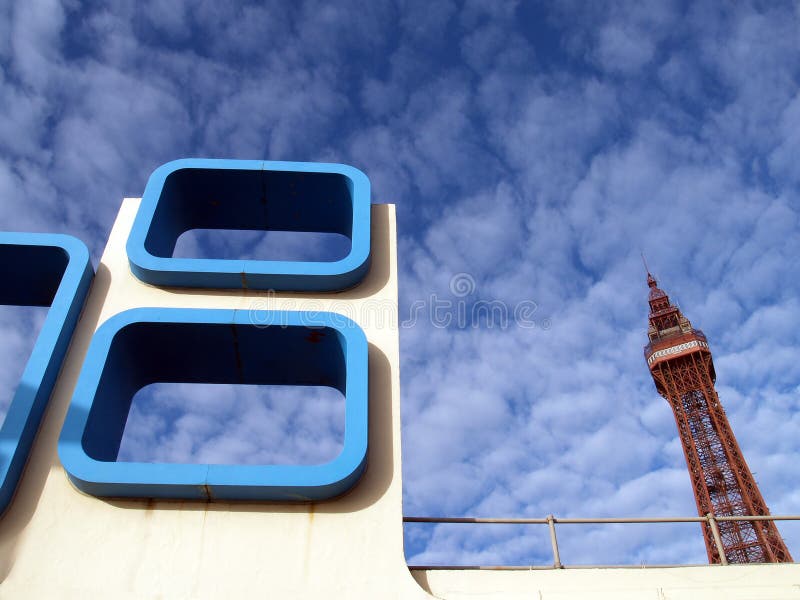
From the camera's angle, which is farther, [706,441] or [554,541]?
[706,441]

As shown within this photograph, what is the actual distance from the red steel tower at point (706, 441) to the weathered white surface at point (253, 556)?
40.9 meters

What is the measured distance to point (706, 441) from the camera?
51.1 metres

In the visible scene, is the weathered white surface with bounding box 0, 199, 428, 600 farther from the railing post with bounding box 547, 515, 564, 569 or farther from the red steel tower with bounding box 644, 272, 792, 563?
the red steel tower with bounding box 644, 272, 792, 563

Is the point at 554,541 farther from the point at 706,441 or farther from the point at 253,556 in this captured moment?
the point at 706,441

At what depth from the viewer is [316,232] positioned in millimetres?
10859

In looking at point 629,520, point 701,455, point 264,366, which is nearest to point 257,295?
point 264,366

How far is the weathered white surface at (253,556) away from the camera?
6.04 meters

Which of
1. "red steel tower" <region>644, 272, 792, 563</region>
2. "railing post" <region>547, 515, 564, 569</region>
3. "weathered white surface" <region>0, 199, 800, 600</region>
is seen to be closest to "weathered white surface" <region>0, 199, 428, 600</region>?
"weathered white surface" <region>0, 199, 800, 600</region>

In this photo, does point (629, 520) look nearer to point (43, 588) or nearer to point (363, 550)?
point (363, 550)

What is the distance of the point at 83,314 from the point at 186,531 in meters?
3.46

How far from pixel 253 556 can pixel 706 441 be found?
53344mm

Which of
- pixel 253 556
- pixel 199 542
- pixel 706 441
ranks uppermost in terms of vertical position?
pixel 706 441

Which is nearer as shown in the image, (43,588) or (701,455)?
(43,588)

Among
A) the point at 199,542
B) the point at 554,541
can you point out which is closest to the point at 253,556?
the point at 199,542
